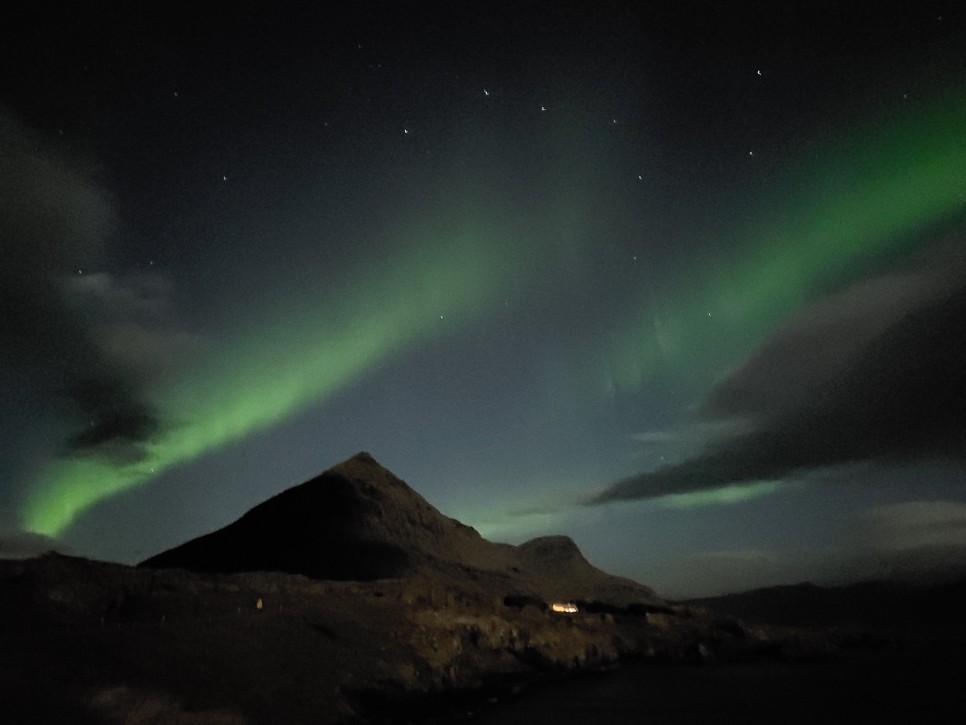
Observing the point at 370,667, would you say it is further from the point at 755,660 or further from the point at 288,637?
the point at 755,660

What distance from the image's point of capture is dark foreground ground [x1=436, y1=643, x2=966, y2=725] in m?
46.5

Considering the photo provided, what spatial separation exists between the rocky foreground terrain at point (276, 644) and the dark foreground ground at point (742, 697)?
5.56 meters

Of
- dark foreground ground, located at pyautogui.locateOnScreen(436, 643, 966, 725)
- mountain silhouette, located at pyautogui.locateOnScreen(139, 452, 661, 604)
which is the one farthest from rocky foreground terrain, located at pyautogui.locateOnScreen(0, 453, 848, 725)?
mountain silhouette, located at pyautogui.locateOnScreen(139, 452, 661, 604)

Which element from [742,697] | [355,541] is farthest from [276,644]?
[355,541]

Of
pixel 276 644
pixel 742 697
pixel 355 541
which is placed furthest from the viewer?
pixel 355 541

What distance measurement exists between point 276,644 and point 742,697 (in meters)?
43.7

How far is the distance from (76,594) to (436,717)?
28336 mm

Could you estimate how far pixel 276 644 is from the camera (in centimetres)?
4406

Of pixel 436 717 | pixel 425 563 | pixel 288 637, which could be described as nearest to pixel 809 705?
pixel 436 717

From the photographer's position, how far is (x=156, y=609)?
44.8 metres

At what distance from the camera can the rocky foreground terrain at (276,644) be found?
3316 cm

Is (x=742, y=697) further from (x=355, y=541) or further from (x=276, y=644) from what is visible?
(x=355, y=541)

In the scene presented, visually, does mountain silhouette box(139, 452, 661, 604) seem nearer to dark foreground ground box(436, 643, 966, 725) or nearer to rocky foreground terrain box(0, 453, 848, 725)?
rocky foreground terrain box(0, 453, 848, 725)

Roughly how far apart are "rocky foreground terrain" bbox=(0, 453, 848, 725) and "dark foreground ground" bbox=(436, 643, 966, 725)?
556 centimetres
